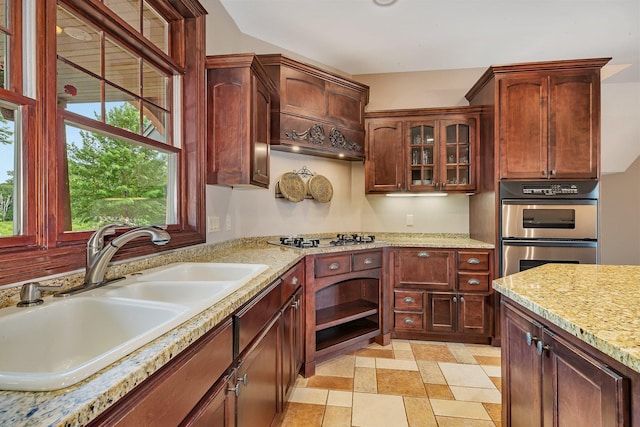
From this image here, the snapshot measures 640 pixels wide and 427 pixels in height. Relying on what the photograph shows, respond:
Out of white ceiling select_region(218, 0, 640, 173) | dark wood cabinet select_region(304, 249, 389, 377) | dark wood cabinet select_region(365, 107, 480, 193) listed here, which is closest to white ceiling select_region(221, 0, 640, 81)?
white ceiling select_region(218, 0, 640, 173)

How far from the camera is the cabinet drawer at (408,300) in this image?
9.48 feet

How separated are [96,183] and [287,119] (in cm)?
153

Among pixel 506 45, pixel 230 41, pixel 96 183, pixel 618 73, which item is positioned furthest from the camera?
pixel 618 73

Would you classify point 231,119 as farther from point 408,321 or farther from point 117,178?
point 408,321

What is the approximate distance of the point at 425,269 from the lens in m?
2.88

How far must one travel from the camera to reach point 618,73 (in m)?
3.25

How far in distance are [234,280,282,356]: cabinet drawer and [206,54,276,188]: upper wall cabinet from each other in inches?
32.7

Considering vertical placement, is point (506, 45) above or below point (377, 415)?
above

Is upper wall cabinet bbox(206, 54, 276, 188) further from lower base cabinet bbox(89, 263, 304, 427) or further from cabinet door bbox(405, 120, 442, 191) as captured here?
cabinet door bbox(405, 120, 442, 191)

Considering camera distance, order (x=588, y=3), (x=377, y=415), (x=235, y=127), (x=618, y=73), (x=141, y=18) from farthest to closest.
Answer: (x=618, y=73) < (x=588, y=3) < (x=235, y=127) < (x=377, y=415) < (x=141, y=18)

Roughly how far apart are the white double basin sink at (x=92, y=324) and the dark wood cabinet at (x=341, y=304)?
1.19 meters

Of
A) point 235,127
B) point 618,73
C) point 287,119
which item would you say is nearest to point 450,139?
point 287,119

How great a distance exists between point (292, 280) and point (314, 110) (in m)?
1.59

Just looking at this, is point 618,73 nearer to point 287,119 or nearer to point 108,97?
point 287,119
